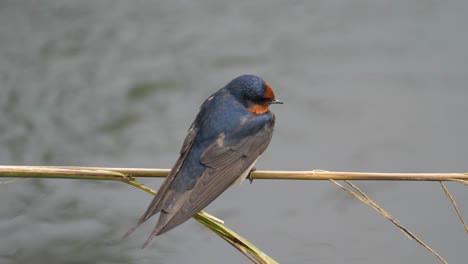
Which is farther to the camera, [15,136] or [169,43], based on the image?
[169,43]

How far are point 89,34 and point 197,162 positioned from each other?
2.13m

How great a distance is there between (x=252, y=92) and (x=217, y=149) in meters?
0.25

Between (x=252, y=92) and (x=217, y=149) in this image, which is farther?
(x=252, y=92)

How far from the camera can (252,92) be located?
9.11ft

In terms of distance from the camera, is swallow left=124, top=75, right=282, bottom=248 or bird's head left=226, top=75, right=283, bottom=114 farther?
bird's head left=226, top=75, right=283, bottom=114

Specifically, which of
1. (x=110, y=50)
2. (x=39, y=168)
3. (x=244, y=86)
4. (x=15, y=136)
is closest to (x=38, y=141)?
(x=15, y=136)

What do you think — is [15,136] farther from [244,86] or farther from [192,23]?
[244,86]

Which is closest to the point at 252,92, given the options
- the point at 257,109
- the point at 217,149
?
the point at 257,109

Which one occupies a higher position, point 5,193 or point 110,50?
point 110,50

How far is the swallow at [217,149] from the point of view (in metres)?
2.37

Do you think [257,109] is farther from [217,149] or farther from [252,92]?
[217,149]

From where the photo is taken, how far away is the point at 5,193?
3.72m

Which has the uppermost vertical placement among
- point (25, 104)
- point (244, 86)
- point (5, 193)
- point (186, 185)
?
point (244, 86)

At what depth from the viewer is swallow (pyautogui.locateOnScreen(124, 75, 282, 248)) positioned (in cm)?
237
